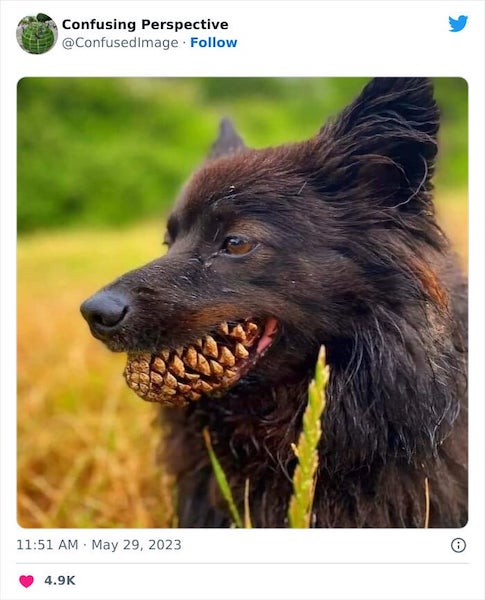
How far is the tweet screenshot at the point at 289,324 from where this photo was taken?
1438mm

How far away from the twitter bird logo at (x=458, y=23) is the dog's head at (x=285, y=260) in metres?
0.30

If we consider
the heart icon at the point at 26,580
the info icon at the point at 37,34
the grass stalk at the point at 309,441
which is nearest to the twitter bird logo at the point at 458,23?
the info icon at the point at 37,34

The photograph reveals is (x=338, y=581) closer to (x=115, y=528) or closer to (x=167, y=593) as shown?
(x=167, y=593)

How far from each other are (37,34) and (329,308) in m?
0.93

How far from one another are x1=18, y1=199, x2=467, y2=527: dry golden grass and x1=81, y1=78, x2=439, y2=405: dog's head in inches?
20.3

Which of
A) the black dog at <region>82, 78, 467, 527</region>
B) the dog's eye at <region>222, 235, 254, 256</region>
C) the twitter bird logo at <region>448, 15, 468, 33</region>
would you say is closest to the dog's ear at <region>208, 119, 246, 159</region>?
the black dog at <region>82, 78, 467, 527</region>

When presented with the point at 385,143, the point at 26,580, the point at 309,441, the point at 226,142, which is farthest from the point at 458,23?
the point at 26,580

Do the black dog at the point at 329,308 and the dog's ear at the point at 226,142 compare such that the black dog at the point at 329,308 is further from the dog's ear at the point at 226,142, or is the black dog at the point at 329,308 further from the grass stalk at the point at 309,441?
the grass stalk at the point at 309,441

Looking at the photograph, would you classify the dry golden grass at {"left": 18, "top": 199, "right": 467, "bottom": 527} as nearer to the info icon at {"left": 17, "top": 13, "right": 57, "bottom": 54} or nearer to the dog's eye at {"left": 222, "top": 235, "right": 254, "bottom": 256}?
the dog's eye at {"left": 222, "top": 235, "right": 254, "bottom": 256}

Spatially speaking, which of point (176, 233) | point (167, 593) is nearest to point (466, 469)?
point (167, 593)

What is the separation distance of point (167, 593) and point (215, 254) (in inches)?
29.9

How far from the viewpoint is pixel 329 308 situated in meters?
1.44

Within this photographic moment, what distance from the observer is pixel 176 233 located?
1.64 metres

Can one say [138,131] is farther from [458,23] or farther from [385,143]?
[385,143]
